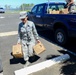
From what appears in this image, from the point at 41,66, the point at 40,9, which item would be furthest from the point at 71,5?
the point at 41,66

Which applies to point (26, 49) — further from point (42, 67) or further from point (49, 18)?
point (49, 18)

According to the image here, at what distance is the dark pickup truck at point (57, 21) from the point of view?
312 inches

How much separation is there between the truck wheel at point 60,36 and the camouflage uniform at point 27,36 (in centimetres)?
220

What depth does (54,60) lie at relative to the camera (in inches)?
269

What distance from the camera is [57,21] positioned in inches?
342

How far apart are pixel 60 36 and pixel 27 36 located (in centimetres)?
Answer: 258

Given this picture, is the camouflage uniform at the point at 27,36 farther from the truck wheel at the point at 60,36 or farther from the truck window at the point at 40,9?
the truck window at the point at 40,9

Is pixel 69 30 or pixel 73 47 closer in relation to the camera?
pixel 69 30

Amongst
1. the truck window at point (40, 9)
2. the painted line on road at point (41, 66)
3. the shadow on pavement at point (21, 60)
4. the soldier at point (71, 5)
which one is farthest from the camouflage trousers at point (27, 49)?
the truck window at point (40, 9)

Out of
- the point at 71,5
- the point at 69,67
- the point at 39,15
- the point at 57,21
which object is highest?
the point at 71,5

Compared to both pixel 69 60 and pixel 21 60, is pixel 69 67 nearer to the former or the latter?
pixel 69 60

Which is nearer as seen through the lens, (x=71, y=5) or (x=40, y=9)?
(x=71, y=5)

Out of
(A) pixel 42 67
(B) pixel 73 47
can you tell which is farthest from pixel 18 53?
(B) pixel 73 47

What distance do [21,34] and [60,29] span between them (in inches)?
102
